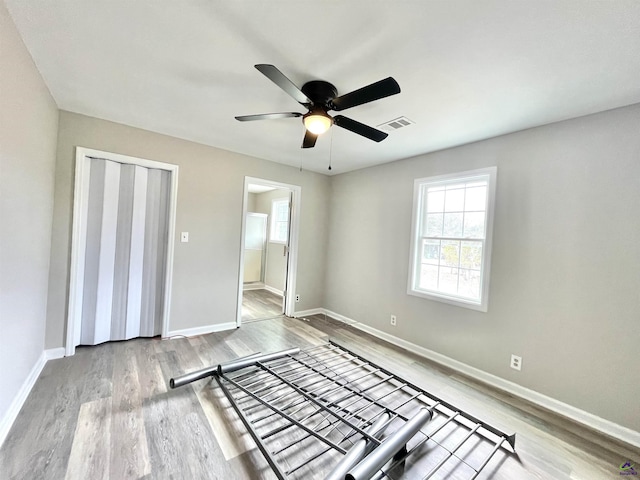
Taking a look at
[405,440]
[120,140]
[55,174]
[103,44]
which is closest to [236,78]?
[103,44]

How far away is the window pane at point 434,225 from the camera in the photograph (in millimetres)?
3258

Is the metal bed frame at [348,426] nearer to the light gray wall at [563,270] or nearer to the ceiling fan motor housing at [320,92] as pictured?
the light gray wall at [563,270]

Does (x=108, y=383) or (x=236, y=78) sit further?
(x=108, y=383)

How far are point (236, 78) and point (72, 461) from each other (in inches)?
104

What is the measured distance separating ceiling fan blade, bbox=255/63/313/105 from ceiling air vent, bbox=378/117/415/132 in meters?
1.00

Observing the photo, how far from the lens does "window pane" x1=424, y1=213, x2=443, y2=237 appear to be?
3.26 metres

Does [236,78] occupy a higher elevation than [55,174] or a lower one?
higher

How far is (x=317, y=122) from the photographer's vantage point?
196 cm

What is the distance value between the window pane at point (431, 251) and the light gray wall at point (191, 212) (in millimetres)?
2353

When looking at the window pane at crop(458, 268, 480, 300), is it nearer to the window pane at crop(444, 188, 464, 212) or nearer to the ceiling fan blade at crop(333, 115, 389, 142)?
the window pane at crop(444, 188, 464, 212)

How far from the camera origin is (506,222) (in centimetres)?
262

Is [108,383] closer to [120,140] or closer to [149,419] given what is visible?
[149,419]

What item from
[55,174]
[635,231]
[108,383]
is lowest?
[108,383]

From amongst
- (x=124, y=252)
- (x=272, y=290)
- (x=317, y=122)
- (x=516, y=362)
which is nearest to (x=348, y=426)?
(x=516, y=362)
